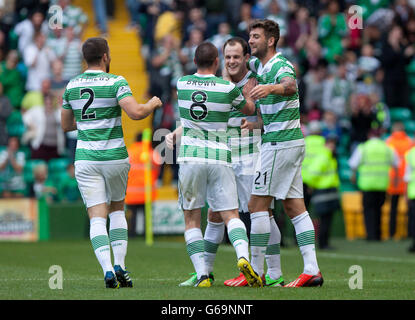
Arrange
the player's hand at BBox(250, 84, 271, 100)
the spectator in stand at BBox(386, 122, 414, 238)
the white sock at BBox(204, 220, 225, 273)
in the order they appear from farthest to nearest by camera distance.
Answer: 1. the spectator in stand at BBox(386, 122, 414, 238)
2. the white sock at BBox(204, 220, 225, 273)
3. the player's hand at BBox(250, 84, 271, 100)

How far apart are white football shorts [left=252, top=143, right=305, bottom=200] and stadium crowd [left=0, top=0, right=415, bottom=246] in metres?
10.4

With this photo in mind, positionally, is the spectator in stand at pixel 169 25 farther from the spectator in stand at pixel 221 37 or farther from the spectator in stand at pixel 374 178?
the spectator in stand at pixel 374 178

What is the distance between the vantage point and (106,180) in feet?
29.7

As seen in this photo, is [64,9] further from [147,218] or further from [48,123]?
[147,218]

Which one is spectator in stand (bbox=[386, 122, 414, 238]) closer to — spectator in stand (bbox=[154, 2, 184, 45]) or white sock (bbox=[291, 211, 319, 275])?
spectator in stand (bbox=[154, 2, 184, 45])

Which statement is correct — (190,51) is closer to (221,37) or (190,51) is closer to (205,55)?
(221,37)

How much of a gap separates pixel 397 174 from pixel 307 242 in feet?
33.8

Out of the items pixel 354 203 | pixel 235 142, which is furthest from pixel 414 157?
pixel 235 142

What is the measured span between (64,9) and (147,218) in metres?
6.41

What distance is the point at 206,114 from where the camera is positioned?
29.2 ft

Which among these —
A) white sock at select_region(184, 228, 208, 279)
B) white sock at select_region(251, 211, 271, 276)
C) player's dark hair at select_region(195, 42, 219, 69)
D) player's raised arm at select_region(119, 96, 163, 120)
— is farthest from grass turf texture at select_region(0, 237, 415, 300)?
player's dark hair at select_region(195, 42, 219, 69)

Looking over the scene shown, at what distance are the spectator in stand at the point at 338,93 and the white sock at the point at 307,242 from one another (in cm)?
1254

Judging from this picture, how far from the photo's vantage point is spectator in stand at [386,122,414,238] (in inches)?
757

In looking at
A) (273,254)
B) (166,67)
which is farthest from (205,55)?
(166,67)
